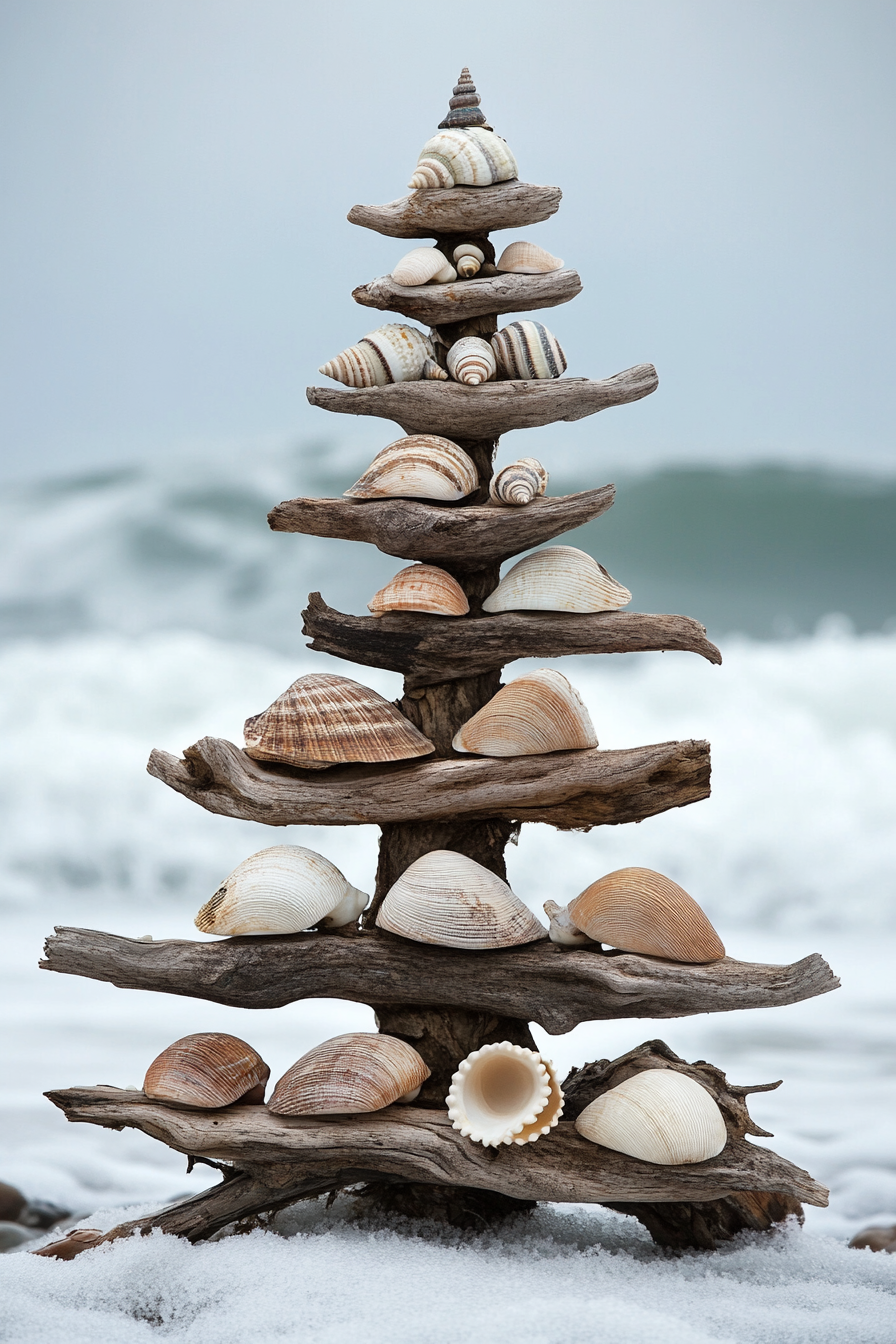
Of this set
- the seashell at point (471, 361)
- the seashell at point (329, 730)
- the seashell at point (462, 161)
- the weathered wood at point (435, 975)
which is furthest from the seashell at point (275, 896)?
the seashell at point (462, 161)

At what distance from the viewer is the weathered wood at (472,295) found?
3734 mm

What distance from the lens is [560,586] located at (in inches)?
140

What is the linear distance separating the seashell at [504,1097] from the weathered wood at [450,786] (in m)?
0.62

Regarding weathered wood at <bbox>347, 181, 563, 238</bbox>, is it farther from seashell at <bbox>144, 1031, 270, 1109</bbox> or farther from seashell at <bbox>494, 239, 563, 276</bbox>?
seashell at <bbox>144, 1031, 270, 1109</bbox>

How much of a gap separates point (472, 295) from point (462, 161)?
358 millimetres

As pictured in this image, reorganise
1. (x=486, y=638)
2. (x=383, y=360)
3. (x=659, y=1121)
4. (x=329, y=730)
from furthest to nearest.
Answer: (x=383, y=360), (x=486, y=638), (x=329, y=730), (x=659, y=1121)

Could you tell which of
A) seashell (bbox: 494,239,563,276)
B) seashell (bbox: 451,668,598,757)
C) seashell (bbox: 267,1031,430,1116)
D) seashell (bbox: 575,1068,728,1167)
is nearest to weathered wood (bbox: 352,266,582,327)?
seashell (bbox: 494,239,563,276)

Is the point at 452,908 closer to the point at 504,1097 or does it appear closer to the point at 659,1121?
the point at 504,1097

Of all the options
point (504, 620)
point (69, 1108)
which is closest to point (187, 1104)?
point (69, 1108)

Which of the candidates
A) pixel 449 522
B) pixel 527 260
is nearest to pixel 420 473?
pixel 449 522

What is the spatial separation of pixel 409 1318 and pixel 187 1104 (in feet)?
2.66

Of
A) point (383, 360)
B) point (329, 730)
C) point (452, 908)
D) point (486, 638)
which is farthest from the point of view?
point (383, 360)

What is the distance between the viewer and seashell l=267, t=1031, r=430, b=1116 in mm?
3309

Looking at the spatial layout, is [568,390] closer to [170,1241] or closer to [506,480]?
[506,480]
